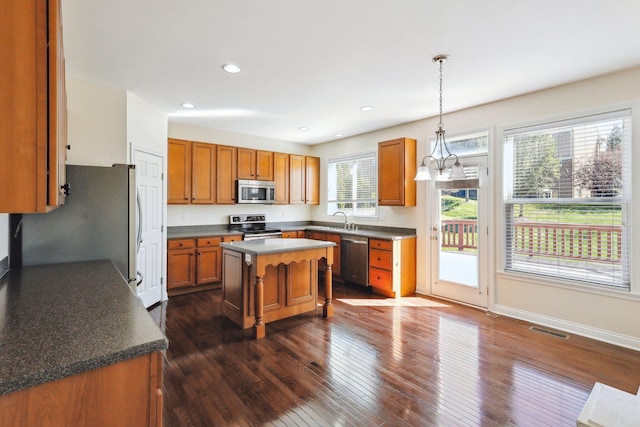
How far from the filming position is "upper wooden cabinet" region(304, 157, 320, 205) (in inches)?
255

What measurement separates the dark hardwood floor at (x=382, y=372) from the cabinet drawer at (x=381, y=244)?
3.59 ft

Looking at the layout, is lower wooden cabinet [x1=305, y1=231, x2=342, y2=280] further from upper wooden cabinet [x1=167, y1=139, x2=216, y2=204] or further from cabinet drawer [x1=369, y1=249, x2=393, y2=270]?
upper wooden cabinet [x1=167, y1=139, x2=216, y2=204]

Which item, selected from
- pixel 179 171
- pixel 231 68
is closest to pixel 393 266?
pixel 231 68

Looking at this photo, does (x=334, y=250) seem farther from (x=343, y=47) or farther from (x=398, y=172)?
(x=343, y=47)

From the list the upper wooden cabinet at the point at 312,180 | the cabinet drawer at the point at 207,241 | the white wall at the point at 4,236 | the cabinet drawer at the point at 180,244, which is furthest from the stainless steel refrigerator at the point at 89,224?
the upper wooden cabinet at the point at 312,180

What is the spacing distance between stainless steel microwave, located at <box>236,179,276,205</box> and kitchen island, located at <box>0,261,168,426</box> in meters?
3.96

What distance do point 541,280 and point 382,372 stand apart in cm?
232

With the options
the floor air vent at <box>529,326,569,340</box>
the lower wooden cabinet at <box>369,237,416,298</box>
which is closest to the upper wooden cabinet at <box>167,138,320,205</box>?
the lower wooden cabinet at <box>369,237,416,298</box>

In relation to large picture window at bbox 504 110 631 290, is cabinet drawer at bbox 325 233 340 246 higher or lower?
lower

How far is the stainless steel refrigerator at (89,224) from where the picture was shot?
7.99ft

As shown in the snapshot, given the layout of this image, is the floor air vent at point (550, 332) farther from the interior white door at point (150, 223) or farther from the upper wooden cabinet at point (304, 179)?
the interior white door at point (150, 223)

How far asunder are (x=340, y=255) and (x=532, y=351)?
2.95 meters

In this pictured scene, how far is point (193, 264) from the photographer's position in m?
4.67

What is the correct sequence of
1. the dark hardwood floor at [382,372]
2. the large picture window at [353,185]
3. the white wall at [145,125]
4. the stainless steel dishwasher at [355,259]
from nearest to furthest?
1. the dark hardwood floor at [382,372]
2. the white wall at [145,125]
3. the stainless steel dishwasher at [355,259]
4. the large picture window at [353,185]
